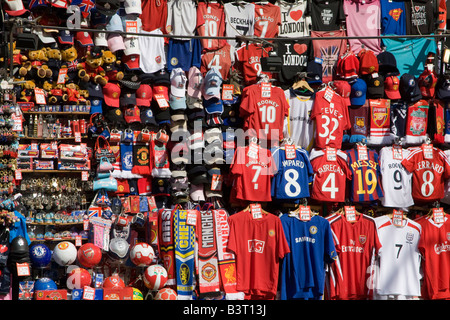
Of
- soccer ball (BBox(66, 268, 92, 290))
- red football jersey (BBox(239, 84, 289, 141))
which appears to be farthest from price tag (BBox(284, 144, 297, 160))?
soccer ball (BBox(66, 268, 92, 290))

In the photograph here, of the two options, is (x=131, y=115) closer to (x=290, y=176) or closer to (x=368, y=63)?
(x=290, y=176)

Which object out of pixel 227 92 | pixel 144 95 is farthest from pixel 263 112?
pixel 144 95

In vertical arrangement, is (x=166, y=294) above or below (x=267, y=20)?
below

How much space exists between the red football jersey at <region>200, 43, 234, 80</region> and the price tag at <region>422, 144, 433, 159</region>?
2.64 metres

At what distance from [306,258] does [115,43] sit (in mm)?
3412

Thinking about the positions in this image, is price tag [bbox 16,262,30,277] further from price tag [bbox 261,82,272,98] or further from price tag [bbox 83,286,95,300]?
price tag [bbox 261,82,272,98]

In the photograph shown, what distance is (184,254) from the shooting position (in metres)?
8.23

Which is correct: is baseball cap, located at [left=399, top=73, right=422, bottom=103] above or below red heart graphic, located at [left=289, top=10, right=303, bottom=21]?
below

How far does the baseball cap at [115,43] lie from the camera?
28.6 feet

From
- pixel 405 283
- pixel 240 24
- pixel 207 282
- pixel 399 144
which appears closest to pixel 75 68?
pixel 240 24

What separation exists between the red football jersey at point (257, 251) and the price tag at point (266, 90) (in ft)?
4.86

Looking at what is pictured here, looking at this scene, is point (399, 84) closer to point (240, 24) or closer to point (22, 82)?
point (240, 24)

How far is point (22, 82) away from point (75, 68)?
2.90 ft

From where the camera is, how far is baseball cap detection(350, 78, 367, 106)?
915cm
